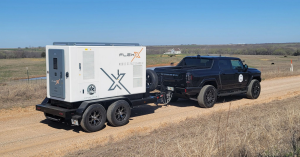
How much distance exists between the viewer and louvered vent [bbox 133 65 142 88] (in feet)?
30.9

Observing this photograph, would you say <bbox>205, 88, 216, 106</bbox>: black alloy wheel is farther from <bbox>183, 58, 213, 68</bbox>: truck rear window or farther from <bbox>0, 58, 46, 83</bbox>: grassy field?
<bbox>0, 58, 46, 83</bbox>: grassy field

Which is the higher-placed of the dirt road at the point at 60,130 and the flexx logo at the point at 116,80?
the flexx logo at the point at 116,80

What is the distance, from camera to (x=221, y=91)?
12070 millimetres

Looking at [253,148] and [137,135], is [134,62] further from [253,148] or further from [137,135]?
[253,148]

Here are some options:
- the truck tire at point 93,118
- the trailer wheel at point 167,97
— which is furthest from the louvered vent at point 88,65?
the trailer wheel at point 167,97

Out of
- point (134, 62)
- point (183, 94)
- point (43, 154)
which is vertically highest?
point (134, 62)

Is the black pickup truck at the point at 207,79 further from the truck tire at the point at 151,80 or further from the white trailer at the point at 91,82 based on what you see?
the white trailer at the point at 91,82

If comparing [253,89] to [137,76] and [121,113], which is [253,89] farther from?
[121,113]

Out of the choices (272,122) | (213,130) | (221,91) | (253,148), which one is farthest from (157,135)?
(221,91)

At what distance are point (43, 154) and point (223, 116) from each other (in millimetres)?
5520

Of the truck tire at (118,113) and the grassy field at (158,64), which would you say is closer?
the truck tire at (118,113)

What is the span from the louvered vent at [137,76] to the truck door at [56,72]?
232cm

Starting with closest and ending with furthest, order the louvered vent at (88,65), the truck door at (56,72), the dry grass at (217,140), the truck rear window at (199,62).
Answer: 1. the dry grass at (217,140)
2. the truck door at (56,72)
3. the louvered vent at (88,65)
4. the truck rear window at (199,62)

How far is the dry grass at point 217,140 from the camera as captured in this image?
5328mm
